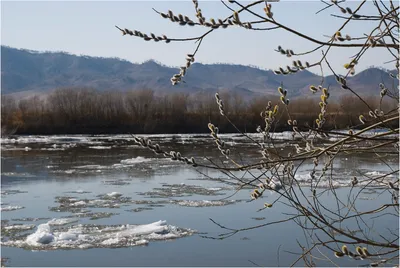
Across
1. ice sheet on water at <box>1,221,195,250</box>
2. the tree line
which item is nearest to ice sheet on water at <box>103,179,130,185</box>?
ice sheet on water at <box>1,221,195,250</box>

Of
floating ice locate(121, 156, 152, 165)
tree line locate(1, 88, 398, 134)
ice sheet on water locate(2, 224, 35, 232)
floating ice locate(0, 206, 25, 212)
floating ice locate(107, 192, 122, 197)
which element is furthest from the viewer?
tree line locate(1, 88, 398, 134)

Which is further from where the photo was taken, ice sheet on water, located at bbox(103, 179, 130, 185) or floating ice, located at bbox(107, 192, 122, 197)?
ice sheet on water, located at bbox(103, 179, 130, 185)

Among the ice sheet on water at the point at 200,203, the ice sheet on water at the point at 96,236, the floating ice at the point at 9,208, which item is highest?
the ice sheet on water at the point at 200,203

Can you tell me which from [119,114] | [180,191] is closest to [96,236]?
[180,191]

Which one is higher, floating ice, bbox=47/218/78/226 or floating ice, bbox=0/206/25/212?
floating ice, bbox=0/206/25/212

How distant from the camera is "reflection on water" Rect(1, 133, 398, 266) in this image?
7.64 meters

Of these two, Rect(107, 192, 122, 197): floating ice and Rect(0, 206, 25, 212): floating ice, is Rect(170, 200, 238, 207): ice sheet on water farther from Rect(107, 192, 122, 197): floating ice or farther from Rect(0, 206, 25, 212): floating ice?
Rect(0, 206, 25, 212): floating ice

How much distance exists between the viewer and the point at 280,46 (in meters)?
2.21

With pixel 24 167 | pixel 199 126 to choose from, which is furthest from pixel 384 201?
pixel 199 126

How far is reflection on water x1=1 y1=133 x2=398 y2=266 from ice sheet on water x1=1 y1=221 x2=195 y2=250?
15 mm

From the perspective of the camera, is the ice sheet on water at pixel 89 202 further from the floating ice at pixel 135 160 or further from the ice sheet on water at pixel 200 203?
the floating ice at pixel 135 160

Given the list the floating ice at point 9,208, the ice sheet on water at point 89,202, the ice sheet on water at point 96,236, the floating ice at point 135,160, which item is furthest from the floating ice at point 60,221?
the floating ice at point 135,160

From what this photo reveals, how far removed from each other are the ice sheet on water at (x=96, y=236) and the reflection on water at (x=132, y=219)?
15 millimetres

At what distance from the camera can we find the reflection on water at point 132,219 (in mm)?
7637
